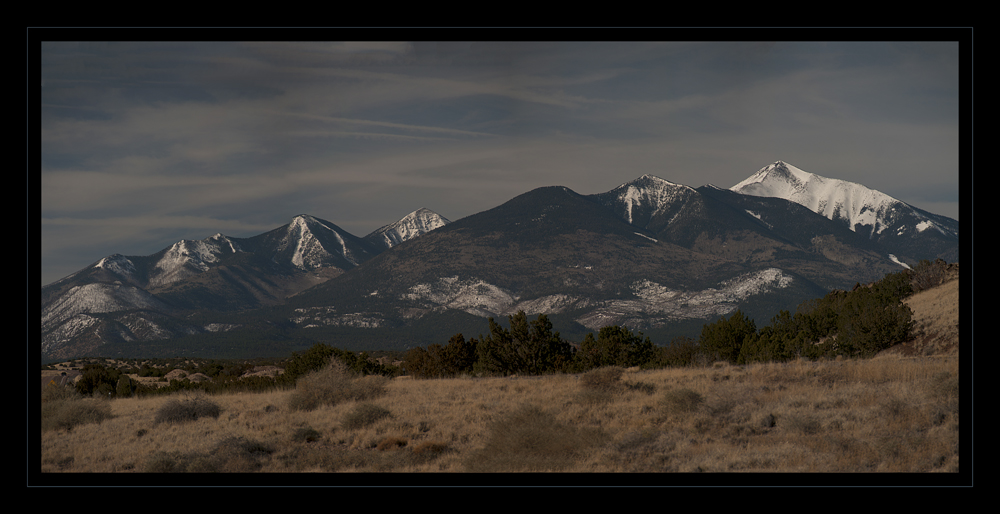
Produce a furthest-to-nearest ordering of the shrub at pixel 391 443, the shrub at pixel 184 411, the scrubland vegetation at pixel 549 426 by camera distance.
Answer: the shrub at pixel 184 411 → the shrub at pixel 391 443 → the scrubland vegetation at pixel 549 426

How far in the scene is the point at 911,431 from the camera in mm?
10820

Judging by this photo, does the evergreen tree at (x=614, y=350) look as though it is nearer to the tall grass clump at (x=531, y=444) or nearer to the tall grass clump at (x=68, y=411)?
the tall grass clump at (x=531, y=444)

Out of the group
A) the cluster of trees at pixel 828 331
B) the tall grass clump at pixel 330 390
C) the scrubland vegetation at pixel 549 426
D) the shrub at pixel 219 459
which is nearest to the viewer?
the scrubland vegetation at pixel 549 426

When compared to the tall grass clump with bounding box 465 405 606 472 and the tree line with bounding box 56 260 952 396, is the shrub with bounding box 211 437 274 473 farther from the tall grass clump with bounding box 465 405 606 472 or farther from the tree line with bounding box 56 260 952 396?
the tree line with bounding box 56 260 952 396

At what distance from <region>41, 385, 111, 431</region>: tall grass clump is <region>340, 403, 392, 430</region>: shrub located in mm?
7657

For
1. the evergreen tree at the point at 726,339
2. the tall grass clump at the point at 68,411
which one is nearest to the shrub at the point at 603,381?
the evergreen tree at the point at 726,339

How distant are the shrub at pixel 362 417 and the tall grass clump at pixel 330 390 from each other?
320 centimetres

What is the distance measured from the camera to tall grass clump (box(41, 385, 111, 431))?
15.8 m

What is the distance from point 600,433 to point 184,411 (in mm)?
11299

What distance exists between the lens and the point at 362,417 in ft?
47.6

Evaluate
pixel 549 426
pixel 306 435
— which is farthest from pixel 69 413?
pixel 549 426

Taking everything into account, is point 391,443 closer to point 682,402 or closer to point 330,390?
point 330,390

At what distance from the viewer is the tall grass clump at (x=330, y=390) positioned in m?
17.6
